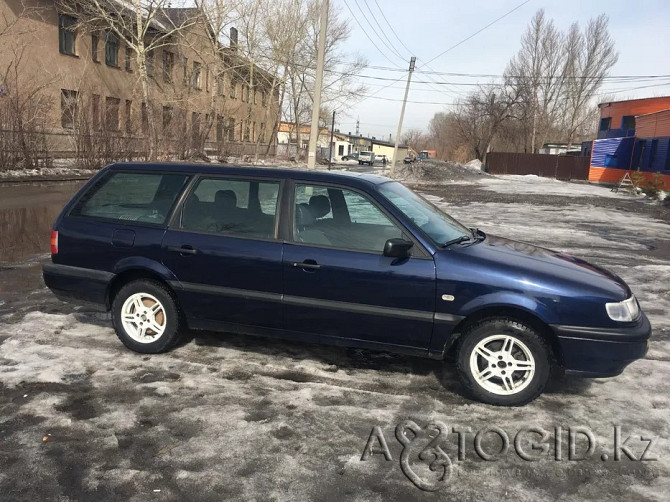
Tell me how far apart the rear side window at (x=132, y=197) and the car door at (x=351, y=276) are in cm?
115

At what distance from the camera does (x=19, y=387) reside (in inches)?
145

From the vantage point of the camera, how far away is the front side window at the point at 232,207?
13.7 feet

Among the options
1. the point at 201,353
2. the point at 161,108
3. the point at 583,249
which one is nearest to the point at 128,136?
the point at 161,108

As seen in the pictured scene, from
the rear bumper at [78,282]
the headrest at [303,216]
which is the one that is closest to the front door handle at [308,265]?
the headrest at [303,216]

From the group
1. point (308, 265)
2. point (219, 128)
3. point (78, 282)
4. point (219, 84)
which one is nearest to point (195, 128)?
point (219, 128)

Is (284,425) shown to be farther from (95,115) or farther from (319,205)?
(95,115)

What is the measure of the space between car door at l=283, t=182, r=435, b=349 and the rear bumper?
1655 mm

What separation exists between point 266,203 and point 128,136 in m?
22.3

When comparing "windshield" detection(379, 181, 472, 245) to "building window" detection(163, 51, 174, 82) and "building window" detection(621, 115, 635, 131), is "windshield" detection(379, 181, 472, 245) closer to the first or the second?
"building window" detection(163, 51, 174, 82)

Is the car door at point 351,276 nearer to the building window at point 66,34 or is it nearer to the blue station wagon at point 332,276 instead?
the blue station wagon at point 332,276

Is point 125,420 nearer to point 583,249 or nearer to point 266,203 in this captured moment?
point 266,203

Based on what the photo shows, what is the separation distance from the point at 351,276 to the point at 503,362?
1231 millimetres

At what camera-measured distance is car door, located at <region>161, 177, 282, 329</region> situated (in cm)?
404

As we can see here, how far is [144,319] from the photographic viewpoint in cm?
438
